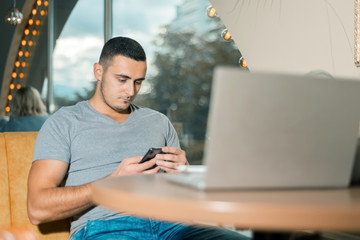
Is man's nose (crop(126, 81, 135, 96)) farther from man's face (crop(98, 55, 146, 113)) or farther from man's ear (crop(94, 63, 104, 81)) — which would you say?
man's ear (crop(94, 63, 104, 81))

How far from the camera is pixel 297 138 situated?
2.90 ft

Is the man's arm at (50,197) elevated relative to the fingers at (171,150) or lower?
lower

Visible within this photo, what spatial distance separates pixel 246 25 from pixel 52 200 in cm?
162

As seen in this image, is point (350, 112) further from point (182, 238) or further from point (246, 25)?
point (246, 25)

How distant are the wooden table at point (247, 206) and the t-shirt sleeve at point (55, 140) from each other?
31.9 inches

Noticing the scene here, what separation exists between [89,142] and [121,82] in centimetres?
29

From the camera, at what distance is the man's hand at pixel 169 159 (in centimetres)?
151

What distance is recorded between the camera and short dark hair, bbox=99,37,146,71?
196cm

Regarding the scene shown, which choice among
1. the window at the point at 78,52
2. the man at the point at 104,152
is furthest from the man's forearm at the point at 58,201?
the window at the point at 78,52

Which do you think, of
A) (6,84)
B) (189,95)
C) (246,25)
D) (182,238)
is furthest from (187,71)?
(182,238)

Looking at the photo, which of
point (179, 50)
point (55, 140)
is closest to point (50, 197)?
point (55, 140)

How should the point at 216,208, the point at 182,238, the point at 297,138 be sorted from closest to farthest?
the point at 216,208
the point at 297,138
the point at 182,238

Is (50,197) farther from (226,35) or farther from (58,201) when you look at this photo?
(226,35)

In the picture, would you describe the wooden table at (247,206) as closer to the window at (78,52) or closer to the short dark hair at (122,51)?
the short dark hair at (122,51)
